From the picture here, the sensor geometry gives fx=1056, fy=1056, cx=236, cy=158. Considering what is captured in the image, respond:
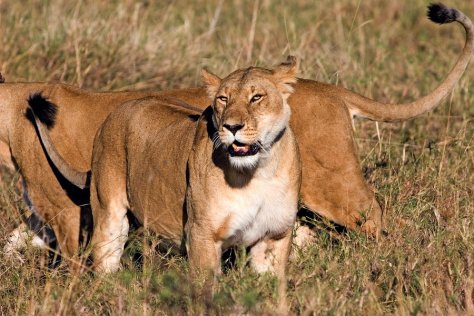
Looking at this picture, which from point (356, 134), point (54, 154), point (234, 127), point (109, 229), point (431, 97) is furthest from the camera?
point (356, 134)

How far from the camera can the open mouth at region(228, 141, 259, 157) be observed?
4.07m

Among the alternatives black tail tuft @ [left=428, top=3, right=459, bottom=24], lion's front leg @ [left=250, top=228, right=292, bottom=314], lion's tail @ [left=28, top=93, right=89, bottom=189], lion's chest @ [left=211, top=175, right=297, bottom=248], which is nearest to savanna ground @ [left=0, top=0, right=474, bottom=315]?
lion's front leg @ [left=250, top=228, right=292, bottom=314]

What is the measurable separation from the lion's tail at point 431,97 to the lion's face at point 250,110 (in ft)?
3.16

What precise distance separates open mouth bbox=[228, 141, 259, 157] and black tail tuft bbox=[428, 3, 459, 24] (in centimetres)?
145

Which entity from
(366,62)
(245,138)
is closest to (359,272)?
(245,138)

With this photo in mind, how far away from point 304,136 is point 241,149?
1052mm

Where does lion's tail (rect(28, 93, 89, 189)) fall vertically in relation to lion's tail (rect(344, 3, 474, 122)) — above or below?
below

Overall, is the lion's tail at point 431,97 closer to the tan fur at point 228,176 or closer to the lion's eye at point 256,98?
the tan fur at point 228,176

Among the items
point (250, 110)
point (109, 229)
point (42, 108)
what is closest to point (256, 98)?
point (250, 110)

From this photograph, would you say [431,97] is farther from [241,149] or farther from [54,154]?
[54,154]

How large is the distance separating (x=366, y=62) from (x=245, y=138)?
14.0ft

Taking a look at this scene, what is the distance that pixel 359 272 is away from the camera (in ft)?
14.0

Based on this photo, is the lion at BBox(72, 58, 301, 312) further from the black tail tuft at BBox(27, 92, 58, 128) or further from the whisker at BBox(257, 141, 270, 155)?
the black tail tuft at BBox(27, 92, 58, 128)

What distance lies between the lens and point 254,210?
14.0 ft
